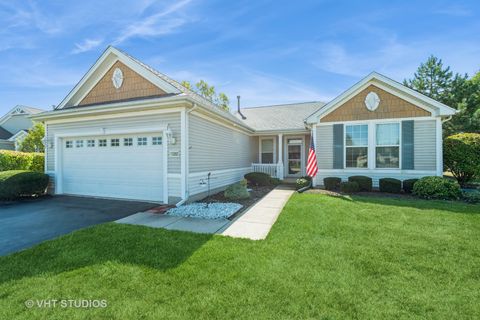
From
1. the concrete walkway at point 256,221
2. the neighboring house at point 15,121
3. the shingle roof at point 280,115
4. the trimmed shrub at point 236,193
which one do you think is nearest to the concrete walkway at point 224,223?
the concrete walkway at point 256,221

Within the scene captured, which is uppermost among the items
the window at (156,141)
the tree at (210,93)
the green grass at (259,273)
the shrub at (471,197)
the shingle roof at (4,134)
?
the tree at (210,93)

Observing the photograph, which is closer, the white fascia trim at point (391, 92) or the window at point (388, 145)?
the white fascia trim at point (391, 92)

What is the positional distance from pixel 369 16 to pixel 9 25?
12.3 meters

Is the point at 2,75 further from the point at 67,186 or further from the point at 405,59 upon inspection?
the point at 405,59

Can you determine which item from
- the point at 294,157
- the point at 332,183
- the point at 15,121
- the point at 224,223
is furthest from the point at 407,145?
the point at 15,121

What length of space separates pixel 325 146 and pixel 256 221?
6665 millimetres

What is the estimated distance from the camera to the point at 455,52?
34.0ft

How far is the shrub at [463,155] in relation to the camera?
9.85 meters

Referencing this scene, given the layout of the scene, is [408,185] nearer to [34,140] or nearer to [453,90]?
[453,90]

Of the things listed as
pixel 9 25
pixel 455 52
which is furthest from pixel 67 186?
pixel 455 52

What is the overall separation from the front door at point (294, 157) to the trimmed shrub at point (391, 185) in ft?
18.5

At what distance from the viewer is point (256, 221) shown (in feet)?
19.1

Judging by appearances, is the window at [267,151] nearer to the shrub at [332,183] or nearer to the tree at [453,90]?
the shrub at [332,183]

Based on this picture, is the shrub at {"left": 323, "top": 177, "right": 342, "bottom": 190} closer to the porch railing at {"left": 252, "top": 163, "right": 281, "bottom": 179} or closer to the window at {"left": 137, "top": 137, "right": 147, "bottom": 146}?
the porch railing at {"left": 252, "top": 163, "right": 281, "bottom": 179}
